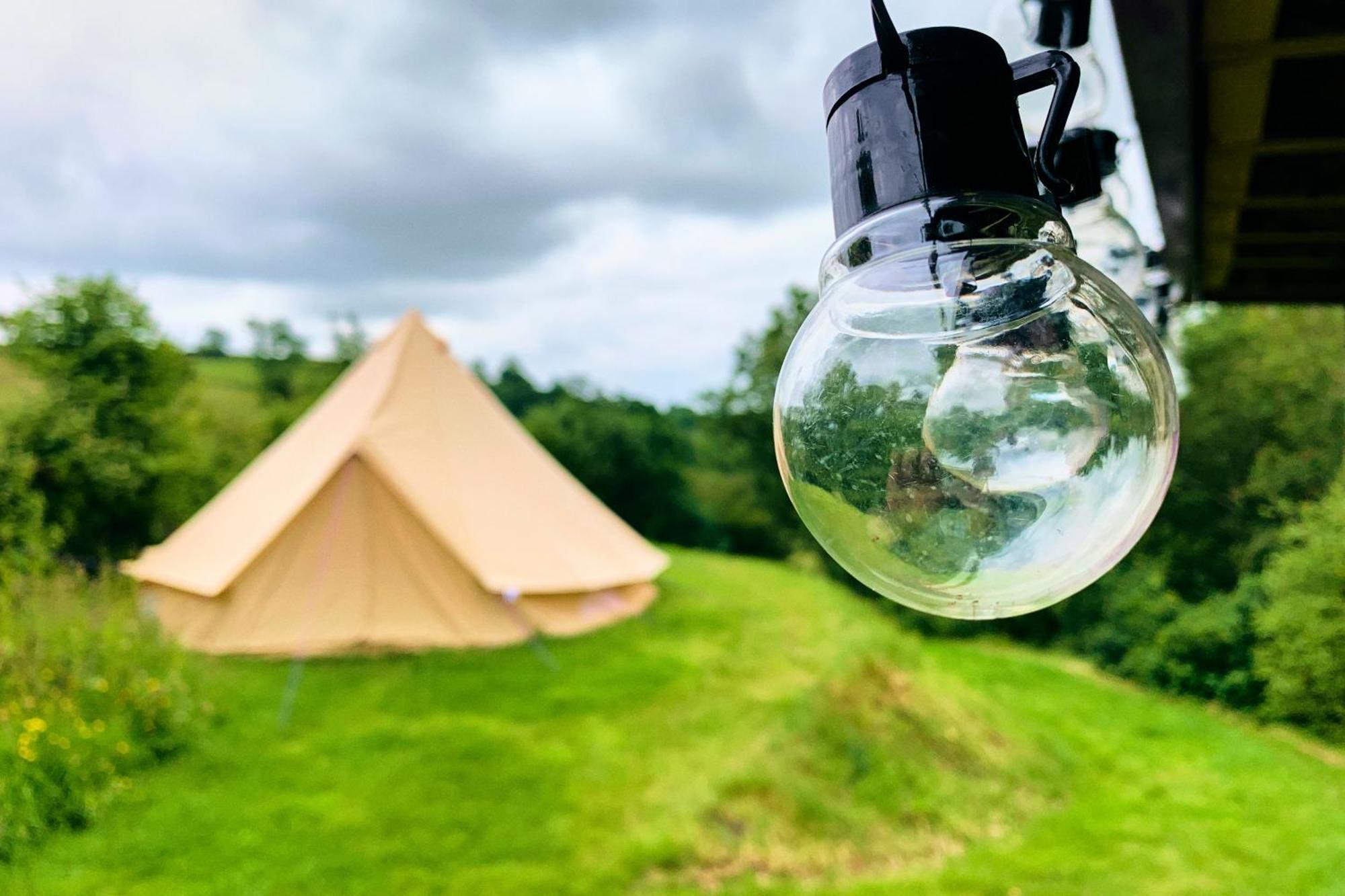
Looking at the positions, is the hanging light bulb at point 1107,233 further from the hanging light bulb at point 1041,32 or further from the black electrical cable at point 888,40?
the black electrical cable at point 888,40

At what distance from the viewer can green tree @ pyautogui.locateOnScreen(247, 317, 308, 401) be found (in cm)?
1889

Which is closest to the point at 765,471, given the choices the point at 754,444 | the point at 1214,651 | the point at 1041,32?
the point at 754,444

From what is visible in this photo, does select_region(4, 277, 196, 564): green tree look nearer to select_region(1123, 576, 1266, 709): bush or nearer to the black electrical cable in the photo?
select_region(1123, 576, 1266, 709): bush

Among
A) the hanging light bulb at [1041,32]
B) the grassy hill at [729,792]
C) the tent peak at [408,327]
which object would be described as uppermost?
the tent peak at [408,327]

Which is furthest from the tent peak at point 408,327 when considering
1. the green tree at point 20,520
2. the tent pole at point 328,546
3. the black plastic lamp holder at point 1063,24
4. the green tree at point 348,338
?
the green tree at point 348,338

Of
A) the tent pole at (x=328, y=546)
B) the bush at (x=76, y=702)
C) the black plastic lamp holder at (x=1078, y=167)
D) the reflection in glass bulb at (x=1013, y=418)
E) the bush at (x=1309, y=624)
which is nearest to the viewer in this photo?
the reflection in glass bulb at (x=1013, y=418)

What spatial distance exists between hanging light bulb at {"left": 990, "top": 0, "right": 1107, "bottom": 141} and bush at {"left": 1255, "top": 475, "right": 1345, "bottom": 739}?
2226 mm

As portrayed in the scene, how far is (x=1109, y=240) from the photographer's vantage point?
1004 millimetres

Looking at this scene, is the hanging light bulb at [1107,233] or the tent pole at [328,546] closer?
the hanging light bulb at [1107,233]

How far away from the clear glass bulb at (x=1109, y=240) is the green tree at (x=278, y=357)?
19491mm

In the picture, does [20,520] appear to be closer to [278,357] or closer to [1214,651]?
[1214,651]

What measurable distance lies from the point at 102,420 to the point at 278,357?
13.2m

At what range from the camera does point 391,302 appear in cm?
2089

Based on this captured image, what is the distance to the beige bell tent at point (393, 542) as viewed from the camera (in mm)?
5680
